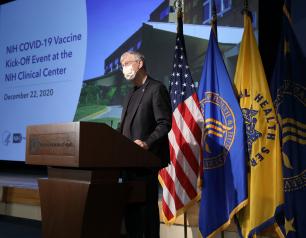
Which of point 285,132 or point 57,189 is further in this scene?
point 285,132

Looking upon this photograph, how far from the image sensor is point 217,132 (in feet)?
8.63

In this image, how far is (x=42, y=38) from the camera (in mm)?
4293

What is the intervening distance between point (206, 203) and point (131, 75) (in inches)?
41.9

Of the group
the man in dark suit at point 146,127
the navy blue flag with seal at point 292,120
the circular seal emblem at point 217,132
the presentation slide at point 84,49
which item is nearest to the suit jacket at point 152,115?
the man in dark suit at point 146,127

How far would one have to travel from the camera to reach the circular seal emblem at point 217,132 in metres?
2.58

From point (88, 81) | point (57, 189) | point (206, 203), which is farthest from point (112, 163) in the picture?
point (88, 81)

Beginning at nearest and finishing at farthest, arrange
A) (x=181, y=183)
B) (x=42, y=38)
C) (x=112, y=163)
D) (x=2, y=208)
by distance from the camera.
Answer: (x=112, y=163)
(x=181, y=183)
(x=2, y=208)
(x=42, y=38)

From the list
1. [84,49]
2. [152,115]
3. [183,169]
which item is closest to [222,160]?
[183,169]

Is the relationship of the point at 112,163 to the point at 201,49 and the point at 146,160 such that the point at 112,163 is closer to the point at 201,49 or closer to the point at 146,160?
the point at 146,160

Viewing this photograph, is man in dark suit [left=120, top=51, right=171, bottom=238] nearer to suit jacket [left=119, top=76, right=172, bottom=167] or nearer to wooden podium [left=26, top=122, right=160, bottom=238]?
suit jacket [left=119, top=76, right=172, bottom=167]

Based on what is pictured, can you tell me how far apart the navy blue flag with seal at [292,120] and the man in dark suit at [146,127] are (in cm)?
89

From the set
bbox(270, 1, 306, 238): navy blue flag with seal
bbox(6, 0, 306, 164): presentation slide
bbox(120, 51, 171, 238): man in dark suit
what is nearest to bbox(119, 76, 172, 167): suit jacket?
bbox(120, 51, 171, 238): man in dark suit

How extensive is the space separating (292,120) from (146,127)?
40.1 inches

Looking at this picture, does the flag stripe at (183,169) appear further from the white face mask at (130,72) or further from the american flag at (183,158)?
the white face mask at (130,72)
